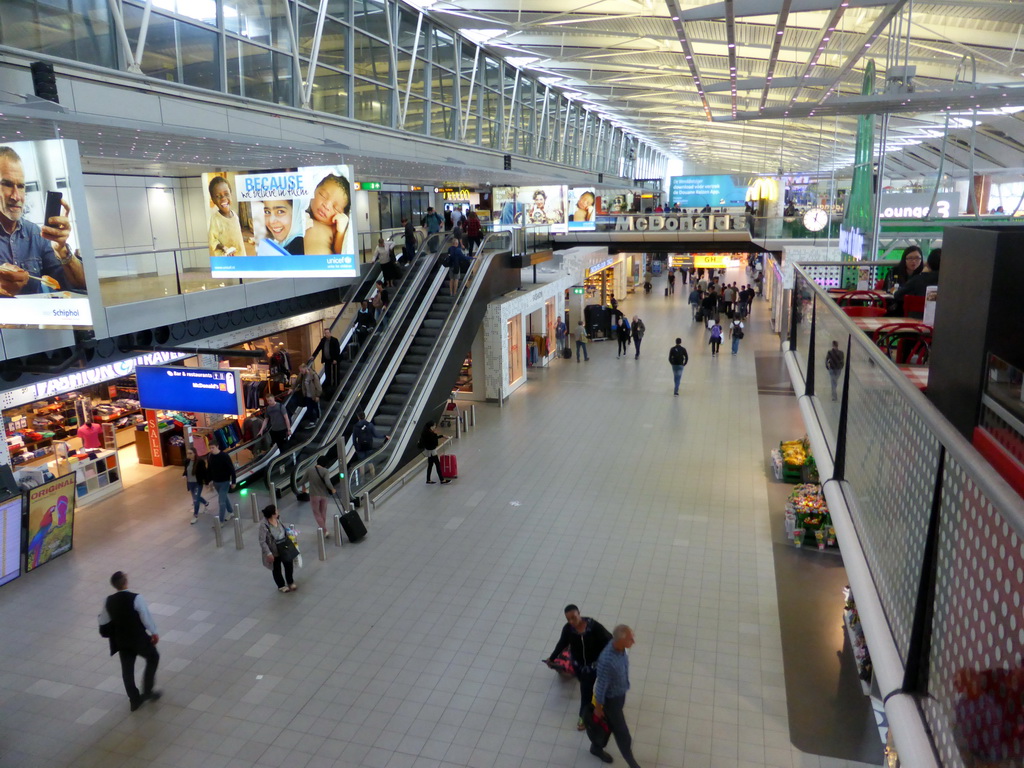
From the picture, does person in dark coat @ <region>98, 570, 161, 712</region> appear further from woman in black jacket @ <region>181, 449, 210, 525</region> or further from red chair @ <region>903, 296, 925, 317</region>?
red chair @ <region>903, 296, 925, 317</region>

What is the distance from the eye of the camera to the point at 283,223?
33.3 ft

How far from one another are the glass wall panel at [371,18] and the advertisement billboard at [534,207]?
1117 centimetres

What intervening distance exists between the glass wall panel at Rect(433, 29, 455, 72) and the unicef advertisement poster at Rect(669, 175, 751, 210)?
75.6 feet

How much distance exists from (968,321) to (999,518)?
49.0 inches

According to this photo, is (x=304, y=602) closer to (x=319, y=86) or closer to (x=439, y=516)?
(x=439, y=516)

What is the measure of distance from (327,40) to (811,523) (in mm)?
14044

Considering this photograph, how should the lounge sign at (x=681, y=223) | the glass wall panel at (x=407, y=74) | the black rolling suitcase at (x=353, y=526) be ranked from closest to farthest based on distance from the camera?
the black rolling suitcase at (x=353, y=526), the glass wall panel at (x=407, y=74), the lounge sign at (x=681, y=223)

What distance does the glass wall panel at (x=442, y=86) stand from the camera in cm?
2120

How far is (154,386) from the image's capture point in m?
10.9

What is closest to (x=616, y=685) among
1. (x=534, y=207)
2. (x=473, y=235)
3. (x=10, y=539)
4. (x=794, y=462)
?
(x=794, y=462)

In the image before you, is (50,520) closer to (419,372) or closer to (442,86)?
(419,372)

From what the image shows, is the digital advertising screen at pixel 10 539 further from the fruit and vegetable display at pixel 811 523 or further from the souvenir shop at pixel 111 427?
the fruit and vegetable display at pixel 811 523

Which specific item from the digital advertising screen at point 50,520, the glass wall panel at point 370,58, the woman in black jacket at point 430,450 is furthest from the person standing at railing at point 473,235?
the digital advertising screen at point 50,520

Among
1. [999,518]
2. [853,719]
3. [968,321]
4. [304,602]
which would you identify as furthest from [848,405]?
[304,602]
